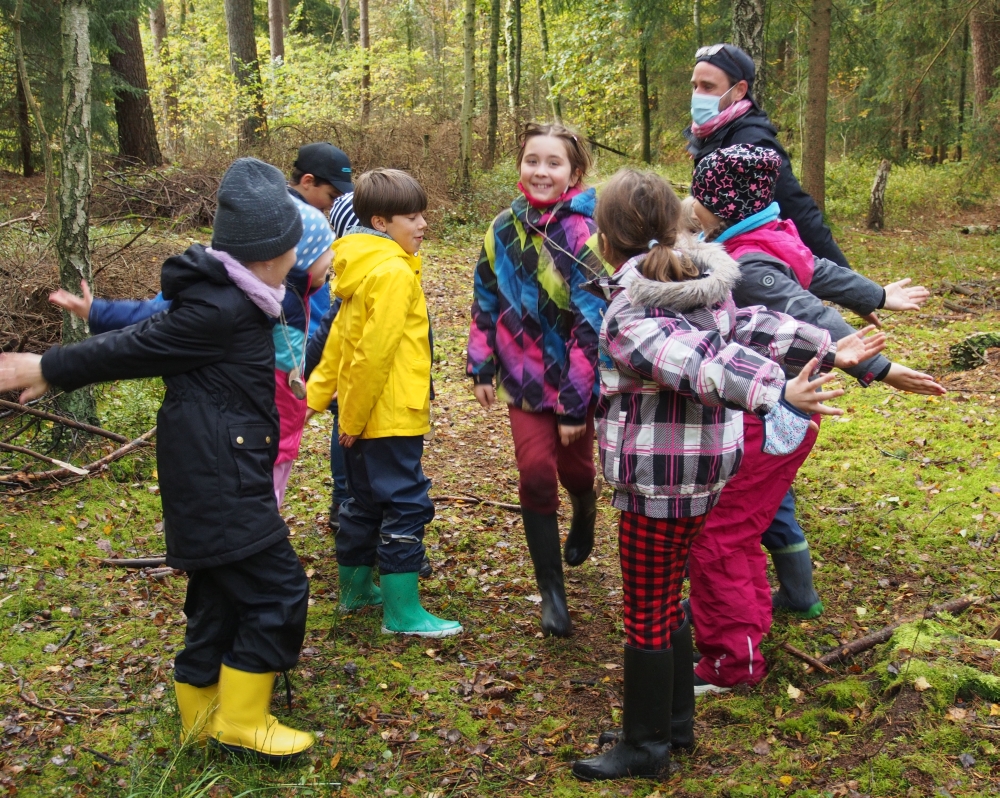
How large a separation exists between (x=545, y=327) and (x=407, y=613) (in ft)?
5.02

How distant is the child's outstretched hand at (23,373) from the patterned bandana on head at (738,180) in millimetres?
2609

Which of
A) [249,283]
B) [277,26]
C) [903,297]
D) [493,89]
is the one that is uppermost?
[277,26]

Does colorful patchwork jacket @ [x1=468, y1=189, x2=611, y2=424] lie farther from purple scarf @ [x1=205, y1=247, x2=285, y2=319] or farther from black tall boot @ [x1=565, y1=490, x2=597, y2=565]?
purple scarf @ [x1=205, y1=247, x2=285, y2=319]

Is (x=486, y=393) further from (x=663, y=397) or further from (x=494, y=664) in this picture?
(x=663, y=397)

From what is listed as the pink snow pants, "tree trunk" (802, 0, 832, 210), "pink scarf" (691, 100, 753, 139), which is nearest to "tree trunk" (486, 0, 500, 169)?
"tree trunk" (802, 0, 832, 210)

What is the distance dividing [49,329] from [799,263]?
5.92m

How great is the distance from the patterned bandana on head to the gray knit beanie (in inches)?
68.5

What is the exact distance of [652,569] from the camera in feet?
9.48

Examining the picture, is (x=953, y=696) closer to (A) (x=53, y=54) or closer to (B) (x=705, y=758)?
(B) (x=705, y=758)

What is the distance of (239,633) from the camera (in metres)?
2.91

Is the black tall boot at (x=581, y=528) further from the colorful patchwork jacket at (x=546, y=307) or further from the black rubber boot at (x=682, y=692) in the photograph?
the black rubber boot at (x=682, y=692)

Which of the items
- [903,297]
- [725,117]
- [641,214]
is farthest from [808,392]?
[725,117]

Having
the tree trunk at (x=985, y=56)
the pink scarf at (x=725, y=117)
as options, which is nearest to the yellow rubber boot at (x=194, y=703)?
the pink scarf at (x=725, y=117)

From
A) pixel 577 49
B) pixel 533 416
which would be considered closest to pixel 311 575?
pixel 533 416
